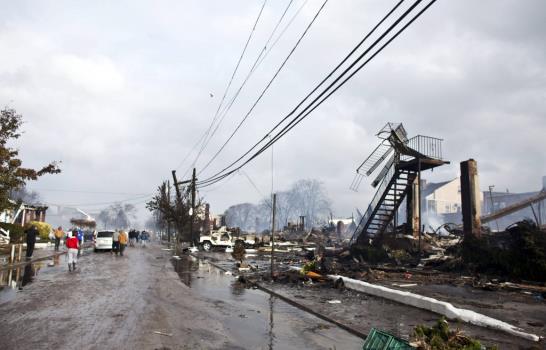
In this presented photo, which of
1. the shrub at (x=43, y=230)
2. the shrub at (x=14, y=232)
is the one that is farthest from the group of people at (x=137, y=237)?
the shrub at (x=14, y=232)

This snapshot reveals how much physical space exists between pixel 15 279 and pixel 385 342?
570 inches

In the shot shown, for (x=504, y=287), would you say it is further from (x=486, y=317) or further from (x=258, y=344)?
(x=258, y=344)

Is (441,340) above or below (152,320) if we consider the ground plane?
above

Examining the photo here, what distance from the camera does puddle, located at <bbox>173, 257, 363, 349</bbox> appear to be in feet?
24.0

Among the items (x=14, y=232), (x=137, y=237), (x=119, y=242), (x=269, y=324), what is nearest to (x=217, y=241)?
(x=119, y=242)

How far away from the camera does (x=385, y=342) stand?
198 inches

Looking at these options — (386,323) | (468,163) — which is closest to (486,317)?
(386,323)

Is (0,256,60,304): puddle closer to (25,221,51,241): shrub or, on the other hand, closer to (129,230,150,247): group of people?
(25,221,51,241): shrub

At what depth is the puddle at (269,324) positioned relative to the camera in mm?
7305

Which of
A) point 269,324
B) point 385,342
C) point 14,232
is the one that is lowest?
point 269,324

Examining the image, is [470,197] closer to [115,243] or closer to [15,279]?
[15,279]

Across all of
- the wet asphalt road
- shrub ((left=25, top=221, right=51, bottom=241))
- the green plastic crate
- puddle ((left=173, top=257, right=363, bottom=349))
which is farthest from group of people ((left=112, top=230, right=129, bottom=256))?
the green plastic crate

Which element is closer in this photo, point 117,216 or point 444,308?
point 444,308

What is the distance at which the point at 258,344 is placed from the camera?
23.4ft
